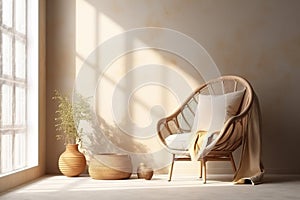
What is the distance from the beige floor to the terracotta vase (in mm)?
111

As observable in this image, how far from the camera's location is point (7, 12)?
193 inches

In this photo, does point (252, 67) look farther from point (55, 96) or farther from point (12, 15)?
point (12, 15)

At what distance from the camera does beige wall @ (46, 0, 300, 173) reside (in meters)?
5.77

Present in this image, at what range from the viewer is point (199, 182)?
4965mm

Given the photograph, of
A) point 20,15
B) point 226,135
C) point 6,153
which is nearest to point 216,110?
point 226,135

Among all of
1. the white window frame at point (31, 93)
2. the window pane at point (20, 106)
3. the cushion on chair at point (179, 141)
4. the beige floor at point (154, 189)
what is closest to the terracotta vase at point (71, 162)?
the beige floor at point (154, 189)

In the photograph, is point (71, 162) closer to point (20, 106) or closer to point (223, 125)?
point (20, 106)

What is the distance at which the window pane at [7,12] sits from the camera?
475 centimetres

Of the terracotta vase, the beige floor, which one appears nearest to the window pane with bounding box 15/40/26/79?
the terracotta vase

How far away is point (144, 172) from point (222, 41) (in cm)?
171

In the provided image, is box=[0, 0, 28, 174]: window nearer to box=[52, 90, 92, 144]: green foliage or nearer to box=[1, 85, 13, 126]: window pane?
box=[1, 85, 13, 126]: window pane

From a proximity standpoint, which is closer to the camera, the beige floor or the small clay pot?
the beige floor

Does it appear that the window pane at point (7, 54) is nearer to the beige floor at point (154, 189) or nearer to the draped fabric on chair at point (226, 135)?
the beige floor at point (154, 189)

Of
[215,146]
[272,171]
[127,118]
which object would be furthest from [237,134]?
[127,118]
